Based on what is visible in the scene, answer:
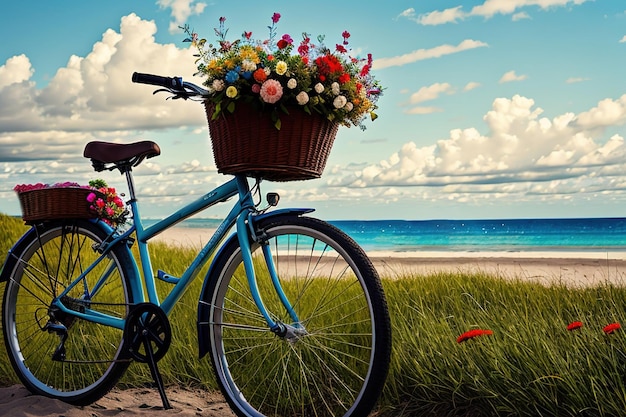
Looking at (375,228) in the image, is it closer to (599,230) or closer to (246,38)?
(599,230)

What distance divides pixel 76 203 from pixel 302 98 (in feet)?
6.15

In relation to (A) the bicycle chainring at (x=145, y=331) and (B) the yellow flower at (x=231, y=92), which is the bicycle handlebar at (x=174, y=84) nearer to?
(B) the yellow flower at (x=231, y=92)

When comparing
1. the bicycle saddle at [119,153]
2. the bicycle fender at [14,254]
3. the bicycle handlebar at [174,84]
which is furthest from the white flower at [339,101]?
the bicycle fender at [14,254]

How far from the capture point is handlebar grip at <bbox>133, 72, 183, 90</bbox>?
10.9 ft

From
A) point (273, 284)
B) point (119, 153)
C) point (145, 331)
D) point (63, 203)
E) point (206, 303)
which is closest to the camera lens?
point (273, 284)

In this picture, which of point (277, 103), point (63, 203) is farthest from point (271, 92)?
point (63, 203)

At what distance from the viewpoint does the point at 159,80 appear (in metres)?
3.37

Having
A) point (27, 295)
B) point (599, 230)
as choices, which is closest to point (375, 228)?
point (599, 230)

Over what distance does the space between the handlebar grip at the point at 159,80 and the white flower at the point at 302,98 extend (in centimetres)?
65

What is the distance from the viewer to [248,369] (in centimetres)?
423

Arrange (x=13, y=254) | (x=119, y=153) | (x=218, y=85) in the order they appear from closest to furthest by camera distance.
Result: (x=218, y=85) → (x=119, y=153) → (x=13, y=254)

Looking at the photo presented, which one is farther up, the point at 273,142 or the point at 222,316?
the point at 273,142

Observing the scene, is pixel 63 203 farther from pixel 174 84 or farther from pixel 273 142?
pixel 273 142

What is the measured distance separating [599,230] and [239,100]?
3404 cm
